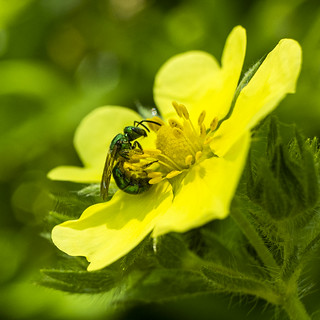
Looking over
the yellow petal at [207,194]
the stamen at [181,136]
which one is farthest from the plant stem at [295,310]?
the stamen at [181,136]

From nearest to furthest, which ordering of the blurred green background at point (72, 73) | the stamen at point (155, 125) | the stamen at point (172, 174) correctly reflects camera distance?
the stamen at point (172, 174) < the stamen at point (155, 125) < the blurred green background at point (72, 73)

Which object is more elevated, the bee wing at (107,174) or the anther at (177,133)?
the bee wing at (107,174)

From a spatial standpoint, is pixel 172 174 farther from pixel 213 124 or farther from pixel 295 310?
pixel 295 310

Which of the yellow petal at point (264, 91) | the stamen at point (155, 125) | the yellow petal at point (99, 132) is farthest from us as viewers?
the yellow petal at point (99, 132)

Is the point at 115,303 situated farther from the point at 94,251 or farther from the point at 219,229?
the point at 219,229

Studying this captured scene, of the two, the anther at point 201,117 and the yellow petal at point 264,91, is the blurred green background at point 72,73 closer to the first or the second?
the anther at point 201,117

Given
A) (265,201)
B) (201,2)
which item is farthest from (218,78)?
(201,2)

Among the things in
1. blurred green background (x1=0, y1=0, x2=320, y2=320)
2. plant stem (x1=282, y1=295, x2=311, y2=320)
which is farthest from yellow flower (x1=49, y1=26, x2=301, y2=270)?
blurred green background (x1=0, y1=0, x2=320, y2=320)

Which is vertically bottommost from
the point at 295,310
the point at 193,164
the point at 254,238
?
the point at 295,310

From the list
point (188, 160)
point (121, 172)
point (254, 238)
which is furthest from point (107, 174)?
point (254, 238)
